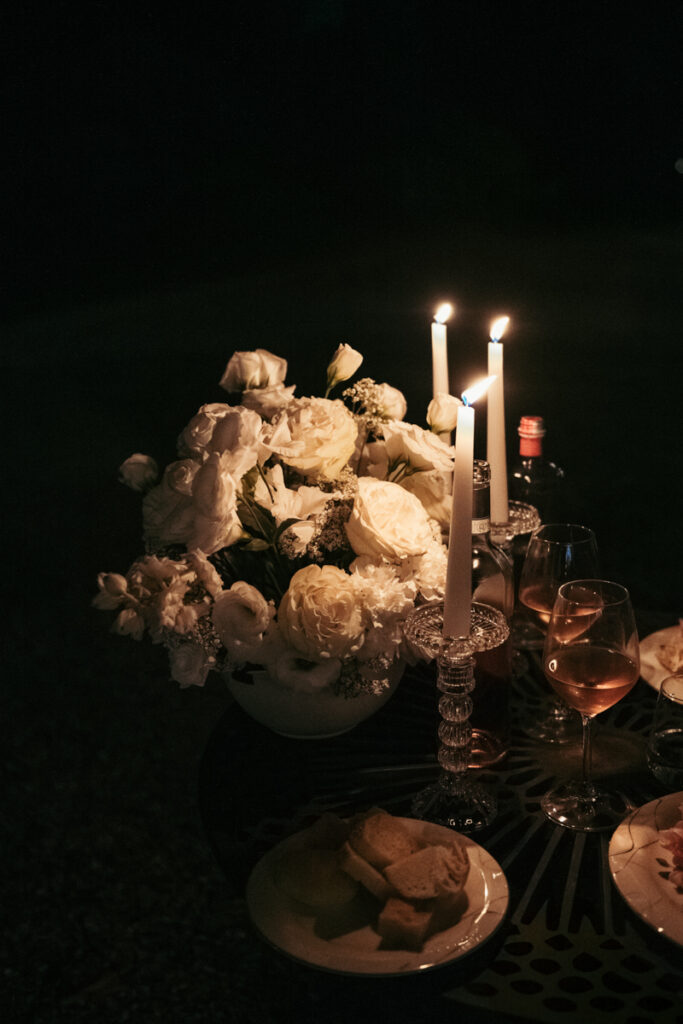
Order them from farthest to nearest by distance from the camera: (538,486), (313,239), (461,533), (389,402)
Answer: (313,239) → (538,486) → (389,402) → (461,533)

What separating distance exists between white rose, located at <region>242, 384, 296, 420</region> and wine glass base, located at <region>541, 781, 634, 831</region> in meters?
0.57

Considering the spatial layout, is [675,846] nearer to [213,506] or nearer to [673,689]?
[673,689]

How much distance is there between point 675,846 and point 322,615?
431 mm

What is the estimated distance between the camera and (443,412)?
49.8 inches

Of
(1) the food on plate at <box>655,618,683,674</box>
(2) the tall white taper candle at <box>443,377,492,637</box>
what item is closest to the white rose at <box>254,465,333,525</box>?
(2) the tall white taper candle at <box>443,377,492,637</box>

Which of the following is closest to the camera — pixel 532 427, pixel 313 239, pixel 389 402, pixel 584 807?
pixel 584 807

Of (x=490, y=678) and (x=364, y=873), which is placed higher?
(x=490, y=678)

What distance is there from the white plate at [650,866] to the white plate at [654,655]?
0.27 metres

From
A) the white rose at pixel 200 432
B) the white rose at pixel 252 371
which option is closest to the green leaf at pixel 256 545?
the white rose at pixel 200 432

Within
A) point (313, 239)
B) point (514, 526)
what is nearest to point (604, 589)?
point (514, 526)

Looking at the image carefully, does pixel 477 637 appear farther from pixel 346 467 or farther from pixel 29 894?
pixel 29 894

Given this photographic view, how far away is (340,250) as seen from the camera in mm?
4188

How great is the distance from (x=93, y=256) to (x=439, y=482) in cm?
318

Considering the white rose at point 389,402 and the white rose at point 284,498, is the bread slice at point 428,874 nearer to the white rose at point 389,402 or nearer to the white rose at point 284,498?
the white rose at point 284,498
